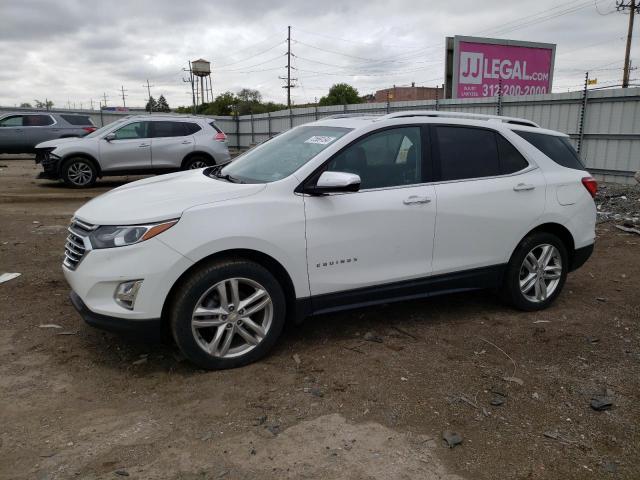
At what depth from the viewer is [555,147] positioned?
4.93 metres

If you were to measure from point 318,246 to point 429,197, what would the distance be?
1024 mm

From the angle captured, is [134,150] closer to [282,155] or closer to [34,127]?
[34,127]

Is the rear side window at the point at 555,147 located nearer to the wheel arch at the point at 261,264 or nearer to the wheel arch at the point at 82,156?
the wheel arch at the point at 261,264

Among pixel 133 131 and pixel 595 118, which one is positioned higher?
pixel 595 118

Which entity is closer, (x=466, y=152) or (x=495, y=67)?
(x=466, y=152)

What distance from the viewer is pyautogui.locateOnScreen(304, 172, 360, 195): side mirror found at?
3578mm

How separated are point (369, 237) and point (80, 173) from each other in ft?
34.5

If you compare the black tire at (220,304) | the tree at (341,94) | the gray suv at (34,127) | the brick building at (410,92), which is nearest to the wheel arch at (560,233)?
the black tire at (220,304)

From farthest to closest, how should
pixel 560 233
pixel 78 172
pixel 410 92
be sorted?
pixel 410 92, pixel 78 172, pixel 560 233

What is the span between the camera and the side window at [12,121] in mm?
18750

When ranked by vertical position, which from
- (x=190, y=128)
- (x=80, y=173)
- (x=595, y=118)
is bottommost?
(x=80, y=173)

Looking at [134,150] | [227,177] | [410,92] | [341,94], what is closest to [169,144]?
[134,150]

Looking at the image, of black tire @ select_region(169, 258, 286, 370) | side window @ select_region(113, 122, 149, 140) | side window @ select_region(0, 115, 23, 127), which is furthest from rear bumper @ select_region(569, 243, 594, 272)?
side window @ select_region(0, 115, 23, 127)

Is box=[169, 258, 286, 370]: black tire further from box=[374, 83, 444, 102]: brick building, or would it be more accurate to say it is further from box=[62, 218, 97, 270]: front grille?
box=[374, 83, 444, 102]: brick building
